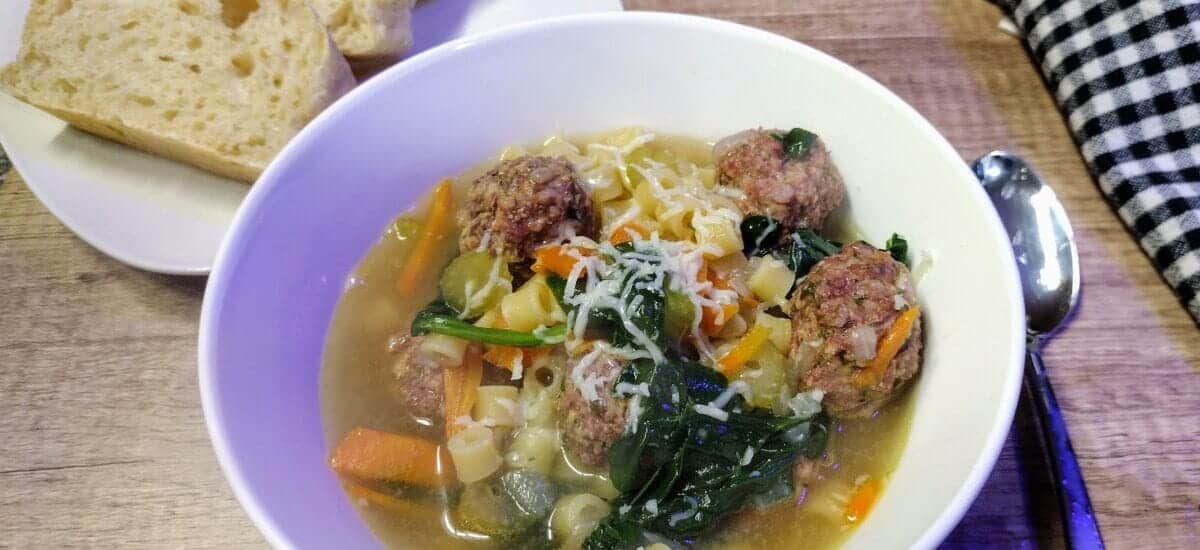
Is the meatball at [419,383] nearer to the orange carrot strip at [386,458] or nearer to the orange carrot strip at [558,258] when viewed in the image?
the orange carrot strip at [386,458]

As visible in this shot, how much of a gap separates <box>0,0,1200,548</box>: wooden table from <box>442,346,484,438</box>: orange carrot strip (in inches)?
26.1

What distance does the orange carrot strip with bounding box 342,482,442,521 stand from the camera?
69.0 inches

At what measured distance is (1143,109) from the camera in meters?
2.61

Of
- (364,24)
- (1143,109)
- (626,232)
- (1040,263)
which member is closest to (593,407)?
(626,232)

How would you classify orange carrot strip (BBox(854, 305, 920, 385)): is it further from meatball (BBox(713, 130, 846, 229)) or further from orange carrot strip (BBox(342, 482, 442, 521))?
orange carrot strip (BBox(342, 482, 442, 521))

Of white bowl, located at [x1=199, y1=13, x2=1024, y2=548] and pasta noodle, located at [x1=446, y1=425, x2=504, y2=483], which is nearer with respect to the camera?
white bowl, located at [x1=199, y1=13, x2=1024, y2=548]

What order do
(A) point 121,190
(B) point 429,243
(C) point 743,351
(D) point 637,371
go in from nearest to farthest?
(D) point 637,371 → (C) point 743,351 → (B) point 429,243 → (A) point 121,190

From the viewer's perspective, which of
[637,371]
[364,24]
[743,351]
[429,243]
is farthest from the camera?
[364,24]

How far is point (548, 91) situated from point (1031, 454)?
169 cm

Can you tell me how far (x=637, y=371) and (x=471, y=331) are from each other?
440mm

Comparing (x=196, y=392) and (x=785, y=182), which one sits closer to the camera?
(x=785, y=182)

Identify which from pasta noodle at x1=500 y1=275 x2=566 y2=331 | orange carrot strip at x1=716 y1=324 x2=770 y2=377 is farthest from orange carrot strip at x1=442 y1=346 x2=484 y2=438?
orange carrot strip at x1=716 y1=324 x2=770 y2=377

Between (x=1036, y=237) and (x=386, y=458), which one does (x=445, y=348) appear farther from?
(x=1036, y=237)

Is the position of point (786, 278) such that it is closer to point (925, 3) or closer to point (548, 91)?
point (548, 91)
